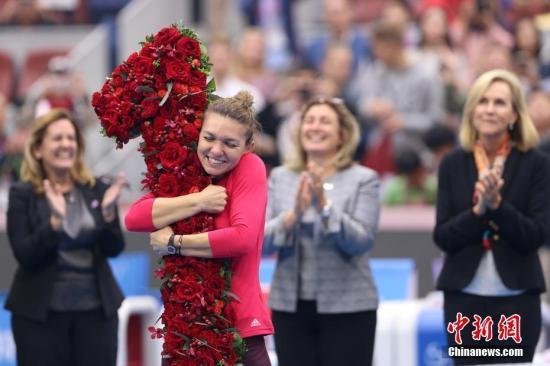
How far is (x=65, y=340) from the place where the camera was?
714cm

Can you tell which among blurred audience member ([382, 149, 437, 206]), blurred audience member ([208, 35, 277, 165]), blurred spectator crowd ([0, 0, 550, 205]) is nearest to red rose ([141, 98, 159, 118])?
blurred spectator crowd ([0, 0, 550, 205])

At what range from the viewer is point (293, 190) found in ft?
23.7

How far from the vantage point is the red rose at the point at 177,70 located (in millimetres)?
5598

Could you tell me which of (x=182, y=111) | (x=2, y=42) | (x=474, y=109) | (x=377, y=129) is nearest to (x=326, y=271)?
(x=474, y=109)

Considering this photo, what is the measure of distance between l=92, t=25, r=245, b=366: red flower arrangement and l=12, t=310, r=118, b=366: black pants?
162 cm

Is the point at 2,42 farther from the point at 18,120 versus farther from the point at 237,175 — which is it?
the point at 237,175

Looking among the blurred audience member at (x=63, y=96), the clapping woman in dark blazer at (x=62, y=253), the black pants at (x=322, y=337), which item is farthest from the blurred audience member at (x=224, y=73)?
the black pants at (x=322, y=337)

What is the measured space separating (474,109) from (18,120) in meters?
7.61

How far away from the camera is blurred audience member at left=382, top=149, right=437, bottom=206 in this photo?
34.8 ft

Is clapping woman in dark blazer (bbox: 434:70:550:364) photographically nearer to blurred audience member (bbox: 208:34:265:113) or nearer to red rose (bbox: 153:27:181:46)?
red rose (bbox: 153:27:181:46)

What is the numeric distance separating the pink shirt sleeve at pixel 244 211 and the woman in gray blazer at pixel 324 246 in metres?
1.11

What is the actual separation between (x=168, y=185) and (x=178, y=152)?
15cm

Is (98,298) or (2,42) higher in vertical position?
(2,42)

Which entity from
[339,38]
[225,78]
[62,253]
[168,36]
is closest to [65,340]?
[62,253]
